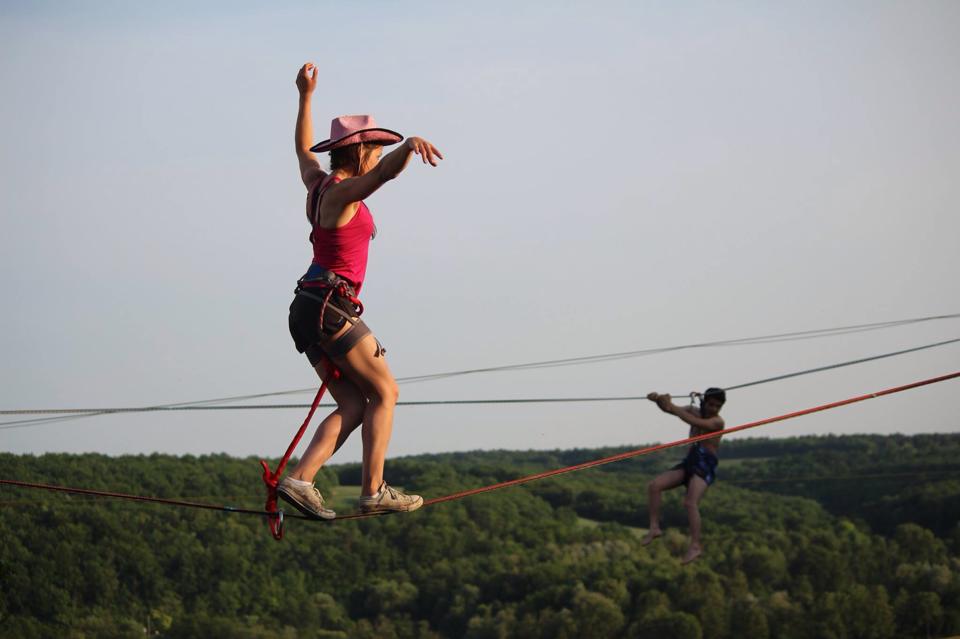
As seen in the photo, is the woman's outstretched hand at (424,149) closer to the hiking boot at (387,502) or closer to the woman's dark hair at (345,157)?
the woman's dark hair at (345,157)

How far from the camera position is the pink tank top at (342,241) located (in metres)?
7.01

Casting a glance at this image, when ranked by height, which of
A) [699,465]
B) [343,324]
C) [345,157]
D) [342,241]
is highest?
[345,157]

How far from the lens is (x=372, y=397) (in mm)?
7305

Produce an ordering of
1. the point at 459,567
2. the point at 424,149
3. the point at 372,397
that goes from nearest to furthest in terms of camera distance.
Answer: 1. the point at 424,149
2. the point at 372,397
3. the point at 459,567

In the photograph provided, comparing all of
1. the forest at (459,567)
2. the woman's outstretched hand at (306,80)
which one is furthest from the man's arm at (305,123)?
the forest at (459,567)

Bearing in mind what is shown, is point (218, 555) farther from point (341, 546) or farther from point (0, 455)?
point (0, 455)

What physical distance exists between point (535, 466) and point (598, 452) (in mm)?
10019

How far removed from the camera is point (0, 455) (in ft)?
105

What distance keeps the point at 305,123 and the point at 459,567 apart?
94.4m

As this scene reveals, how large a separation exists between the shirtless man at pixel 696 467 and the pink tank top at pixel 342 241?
6.95 meters

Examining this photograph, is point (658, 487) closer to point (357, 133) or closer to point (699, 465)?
point (699, 465)

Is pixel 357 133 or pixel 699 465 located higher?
pixel 357 133

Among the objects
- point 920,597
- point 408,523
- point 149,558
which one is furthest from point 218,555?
point 920,597

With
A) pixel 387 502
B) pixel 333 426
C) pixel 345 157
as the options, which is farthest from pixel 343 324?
pixel 387 502
